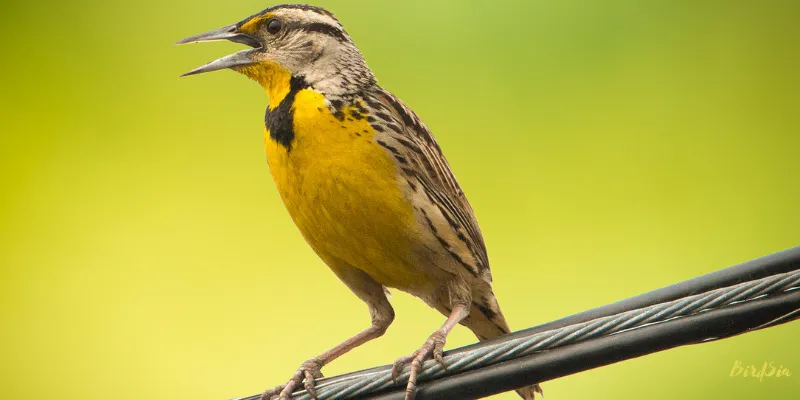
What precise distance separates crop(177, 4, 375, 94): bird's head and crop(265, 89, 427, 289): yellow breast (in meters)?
0.16

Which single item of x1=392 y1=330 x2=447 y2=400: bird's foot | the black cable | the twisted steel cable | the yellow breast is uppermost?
the yellow breast

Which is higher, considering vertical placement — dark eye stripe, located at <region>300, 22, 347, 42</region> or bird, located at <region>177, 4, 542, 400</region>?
dark eye stripe, located at <region>300, 22, 347, 42</region>

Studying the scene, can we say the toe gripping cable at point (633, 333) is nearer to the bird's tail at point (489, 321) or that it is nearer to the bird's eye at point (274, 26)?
the bird's tail at point (489, 321)

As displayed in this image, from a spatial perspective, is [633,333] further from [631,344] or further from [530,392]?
[530,392]

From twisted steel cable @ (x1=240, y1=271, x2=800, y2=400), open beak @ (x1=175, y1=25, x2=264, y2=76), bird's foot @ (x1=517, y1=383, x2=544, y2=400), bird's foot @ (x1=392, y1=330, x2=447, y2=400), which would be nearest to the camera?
twisted steel cable @ (x1=240, y1=271, x2=800, y2=400)

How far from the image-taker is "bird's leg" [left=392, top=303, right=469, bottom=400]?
115 inches

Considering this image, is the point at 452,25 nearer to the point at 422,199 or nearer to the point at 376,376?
the point at 422,199

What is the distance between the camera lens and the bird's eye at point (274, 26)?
3949 mm

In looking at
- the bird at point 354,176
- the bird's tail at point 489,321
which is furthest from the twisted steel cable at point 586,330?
the bird's tail at point 489,321

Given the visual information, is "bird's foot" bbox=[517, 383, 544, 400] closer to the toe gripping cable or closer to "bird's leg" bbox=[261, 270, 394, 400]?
"bird's leg" bbox=[261, 270, 394, 400]

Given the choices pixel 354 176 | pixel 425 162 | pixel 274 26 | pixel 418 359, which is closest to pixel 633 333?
pixel 418 359

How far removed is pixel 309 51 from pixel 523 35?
3090mm

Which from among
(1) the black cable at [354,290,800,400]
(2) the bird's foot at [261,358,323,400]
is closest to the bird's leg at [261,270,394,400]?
(2) the bird's foot at [261,358,323,400]

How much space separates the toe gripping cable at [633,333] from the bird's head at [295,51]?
1.43m
